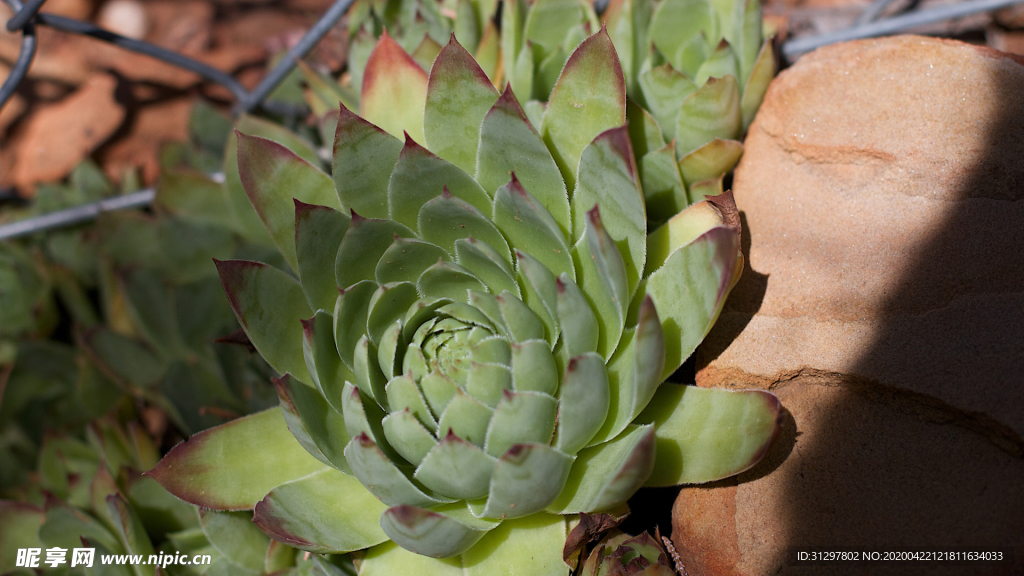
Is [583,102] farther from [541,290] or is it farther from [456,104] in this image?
[541,290]

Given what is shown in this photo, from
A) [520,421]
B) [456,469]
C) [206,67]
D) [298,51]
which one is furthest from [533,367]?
[206,67]

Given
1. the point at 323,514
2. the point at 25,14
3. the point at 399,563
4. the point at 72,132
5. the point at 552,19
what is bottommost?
the point at 399,563

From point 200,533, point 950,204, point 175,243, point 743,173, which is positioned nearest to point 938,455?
point 950,204

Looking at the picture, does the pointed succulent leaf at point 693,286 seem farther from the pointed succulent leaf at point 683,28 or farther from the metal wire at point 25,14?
the metal wire at point 25,14

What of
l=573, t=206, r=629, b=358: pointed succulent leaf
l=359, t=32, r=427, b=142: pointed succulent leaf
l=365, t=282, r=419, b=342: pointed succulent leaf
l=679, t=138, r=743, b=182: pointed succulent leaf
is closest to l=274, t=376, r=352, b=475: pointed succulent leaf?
l=365, t=282, r=419, b=342: pointed succulent leaf

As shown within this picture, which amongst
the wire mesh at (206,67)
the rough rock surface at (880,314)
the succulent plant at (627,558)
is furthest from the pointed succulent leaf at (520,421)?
the wire mesh at (206,67)

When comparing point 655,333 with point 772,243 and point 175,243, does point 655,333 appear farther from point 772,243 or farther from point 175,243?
point 175,243

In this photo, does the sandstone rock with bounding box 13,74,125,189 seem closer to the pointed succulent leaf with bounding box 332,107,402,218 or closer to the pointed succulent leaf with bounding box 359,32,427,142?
the pointed succulent leaf with bounding box 359,32,427,142
